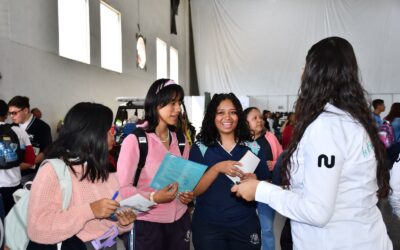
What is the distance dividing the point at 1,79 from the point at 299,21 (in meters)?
13.6

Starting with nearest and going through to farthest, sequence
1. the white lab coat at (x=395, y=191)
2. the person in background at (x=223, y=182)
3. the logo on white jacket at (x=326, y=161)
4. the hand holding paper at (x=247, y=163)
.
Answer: the logo on white jacket at (x=326, y=161) → the white lab coat at (x=395, y=191) → the hand holding paper at (x=247, y=163) → the person in background at (x=223, y=182)

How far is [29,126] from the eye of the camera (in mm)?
4117

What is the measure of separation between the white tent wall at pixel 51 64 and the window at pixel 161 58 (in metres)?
2.57

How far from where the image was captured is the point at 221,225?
209cm

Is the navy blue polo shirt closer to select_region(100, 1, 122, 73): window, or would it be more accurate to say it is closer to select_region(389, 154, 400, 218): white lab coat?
select_region(389, 154, 400, 218): white lab coat

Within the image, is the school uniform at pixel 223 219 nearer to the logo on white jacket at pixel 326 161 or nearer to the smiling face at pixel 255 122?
the logo on white jacket at pixel 326 161

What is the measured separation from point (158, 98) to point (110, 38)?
779 centimetres

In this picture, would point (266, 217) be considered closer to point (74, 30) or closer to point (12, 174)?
point (12, 174)

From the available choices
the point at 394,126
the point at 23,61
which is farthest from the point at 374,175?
the point at 23,61

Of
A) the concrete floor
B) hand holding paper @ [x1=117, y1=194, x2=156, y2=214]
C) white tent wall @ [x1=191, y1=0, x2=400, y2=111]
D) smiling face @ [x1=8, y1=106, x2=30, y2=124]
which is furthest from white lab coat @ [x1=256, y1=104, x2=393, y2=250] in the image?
white tent wall @ [x1=191, y1=0, x2=400, y2=111]

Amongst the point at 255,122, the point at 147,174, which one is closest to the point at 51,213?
the point at 147,174

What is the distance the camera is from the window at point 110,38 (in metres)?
8.97

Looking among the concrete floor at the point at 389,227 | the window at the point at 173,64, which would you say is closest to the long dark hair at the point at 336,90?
the concrete floor at the point at 389,227

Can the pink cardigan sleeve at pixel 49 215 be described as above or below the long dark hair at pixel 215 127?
below
